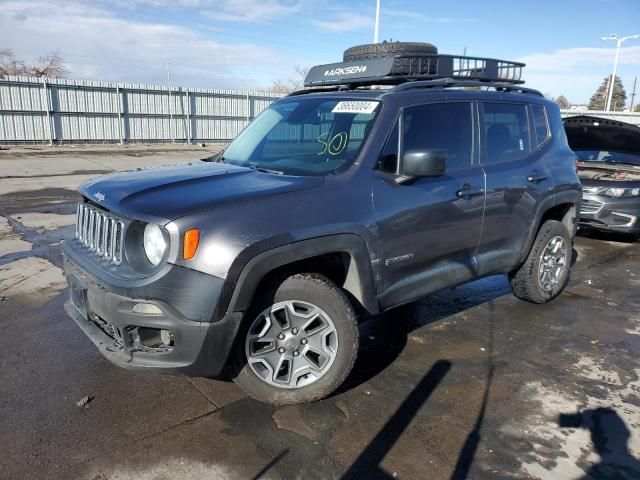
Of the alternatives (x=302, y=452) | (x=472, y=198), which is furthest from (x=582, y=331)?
(x=302, y=452)

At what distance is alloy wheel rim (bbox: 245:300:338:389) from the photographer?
2.98 metres

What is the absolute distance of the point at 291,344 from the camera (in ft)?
10.0

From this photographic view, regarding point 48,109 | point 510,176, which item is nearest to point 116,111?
point 48,109

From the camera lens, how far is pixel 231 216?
2.70m

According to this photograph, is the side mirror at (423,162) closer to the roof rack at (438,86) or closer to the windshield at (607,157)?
the roof rack at (438,86)

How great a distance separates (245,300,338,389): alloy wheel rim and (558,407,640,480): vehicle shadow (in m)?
1.50

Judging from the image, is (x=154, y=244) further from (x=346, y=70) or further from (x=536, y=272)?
(x=536, y=272)

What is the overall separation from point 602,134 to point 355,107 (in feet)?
21.0

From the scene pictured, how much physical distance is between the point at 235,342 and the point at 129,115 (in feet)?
80.0

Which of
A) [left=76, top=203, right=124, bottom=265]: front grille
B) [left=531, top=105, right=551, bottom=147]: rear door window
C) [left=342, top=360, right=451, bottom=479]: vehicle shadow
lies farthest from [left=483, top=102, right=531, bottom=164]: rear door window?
[left=76, top=203, right=124, bottom=265]: front grille

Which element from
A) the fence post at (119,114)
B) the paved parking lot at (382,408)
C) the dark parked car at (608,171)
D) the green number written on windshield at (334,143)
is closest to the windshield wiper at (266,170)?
the green number written on windshield at (334,143)

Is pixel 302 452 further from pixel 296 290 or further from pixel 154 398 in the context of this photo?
pixel 154 398

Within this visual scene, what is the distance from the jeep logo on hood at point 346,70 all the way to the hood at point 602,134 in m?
5.24

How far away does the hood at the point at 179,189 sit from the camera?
274 cm
